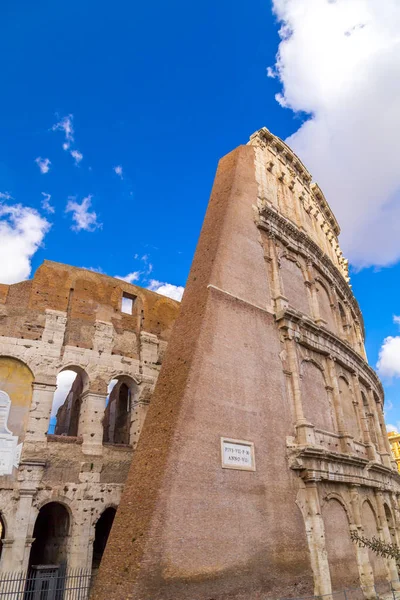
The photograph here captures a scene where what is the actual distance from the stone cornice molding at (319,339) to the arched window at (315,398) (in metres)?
0.93

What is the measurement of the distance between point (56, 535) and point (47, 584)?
167cm

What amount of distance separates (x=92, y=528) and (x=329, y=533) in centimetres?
775

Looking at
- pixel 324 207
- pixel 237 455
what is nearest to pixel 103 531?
pixel 237 455

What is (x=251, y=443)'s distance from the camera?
12.4 m

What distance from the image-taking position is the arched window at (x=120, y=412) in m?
18.0

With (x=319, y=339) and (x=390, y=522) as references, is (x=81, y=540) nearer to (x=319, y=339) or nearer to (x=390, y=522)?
(x=319, y=339)

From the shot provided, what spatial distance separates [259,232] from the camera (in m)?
18.4

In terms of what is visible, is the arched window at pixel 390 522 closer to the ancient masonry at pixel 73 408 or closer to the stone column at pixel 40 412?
the ancient masonry at pixel 73 408

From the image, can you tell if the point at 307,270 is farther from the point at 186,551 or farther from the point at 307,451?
the point at 186,551

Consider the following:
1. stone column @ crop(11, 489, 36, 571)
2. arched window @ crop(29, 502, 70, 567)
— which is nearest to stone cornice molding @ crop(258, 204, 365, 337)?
stone column @ crop(11, 489, 36, 571)

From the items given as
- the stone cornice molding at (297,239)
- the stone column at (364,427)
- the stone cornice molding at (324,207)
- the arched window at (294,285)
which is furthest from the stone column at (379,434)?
the stone cornice molding at (324,207)

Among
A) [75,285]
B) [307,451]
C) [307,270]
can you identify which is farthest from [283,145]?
[307,451]

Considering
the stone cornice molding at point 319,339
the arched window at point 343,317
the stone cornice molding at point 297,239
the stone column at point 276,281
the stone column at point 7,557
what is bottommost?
the stone column at point 7,557

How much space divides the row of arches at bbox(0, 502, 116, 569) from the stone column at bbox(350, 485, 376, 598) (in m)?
8.59
